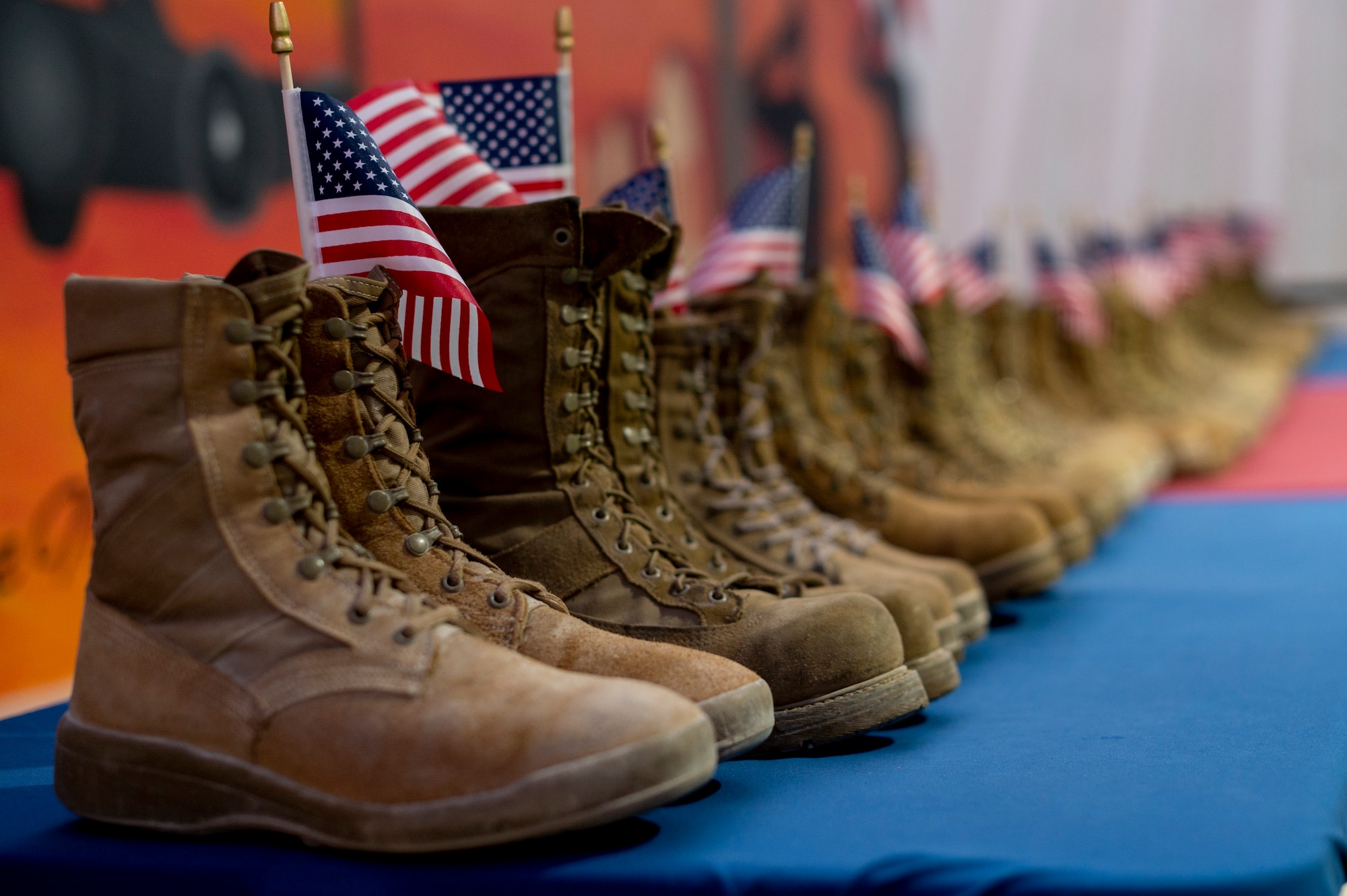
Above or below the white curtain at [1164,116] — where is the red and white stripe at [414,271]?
below

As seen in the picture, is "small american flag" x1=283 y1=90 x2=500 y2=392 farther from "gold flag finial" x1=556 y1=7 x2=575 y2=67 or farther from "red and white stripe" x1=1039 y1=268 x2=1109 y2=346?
"red and white stripe" x1=1039 y1=268 x2=1109 y2=346

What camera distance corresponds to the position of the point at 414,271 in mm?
1704

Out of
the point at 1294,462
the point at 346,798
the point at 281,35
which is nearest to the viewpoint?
the point at 346,798

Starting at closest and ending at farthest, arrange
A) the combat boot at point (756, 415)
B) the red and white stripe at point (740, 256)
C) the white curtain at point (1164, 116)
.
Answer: the combat boot at point (756, 415)
the red and white stripe at point (740, 256)
the white curtain at point (1164, 116)

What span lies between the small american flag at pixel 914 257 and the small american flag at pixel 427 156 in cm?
174

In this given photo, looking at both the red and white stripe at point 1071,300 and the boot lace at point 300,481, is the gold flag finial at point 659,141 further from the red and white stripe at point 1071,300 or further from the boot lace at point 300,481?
the red and white stripe at point 1071,300

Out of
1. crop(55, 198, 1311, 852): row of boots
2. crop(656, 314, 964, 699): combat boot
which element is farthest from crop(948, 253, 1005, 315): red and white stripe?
crop(656, 314, 964, 699): combat boot

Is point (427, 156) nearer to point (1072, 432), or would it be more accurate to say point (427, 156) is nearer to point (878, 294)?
point (878, 294)

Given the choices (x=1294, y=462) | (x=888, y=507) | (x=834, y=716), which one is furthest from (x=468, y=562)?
(x=1294, y=462)

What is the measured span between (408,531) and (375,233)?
387 mm

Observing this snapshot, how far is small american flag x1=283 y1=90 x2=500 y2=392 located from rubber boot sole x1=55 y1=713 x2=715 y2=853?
577 millimetres

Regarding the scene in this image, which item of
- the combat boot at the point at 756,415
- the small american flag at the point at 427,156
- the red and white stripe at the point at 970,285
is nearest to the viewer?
the small american flag at the point at 427,156

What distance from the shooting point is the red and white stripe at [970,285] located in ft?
13.9

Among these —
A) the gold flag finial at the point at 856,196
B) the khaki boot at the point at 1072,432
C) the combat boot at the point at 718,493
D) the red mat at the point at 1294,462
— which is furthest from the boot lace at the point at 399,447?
the red mat at the point at 1294,462
